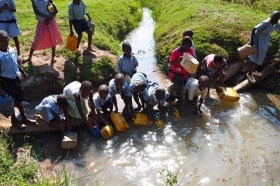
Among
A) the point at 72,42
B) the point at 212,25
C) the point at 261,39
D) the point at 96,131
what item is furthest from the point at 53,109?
the point at 212,25

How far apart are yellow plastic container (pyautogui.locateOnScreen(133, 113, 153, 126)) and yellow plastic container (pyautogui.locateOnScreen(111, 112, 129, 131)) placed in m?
0.22

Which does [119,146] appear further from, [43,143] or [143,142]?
[43,143]

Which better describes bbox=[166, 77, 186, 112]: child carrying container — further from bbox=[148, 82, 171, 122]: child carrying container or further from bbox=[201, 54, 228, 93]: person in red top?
bbox=[201, 54, 228, 93]: person in red top

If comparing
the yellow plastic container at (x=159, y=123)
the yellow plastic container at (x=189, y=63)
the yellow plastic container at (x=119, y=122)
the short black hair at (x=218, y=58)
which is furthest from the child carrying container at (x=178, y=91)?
the yellow plastic container at (x=119, y=122)

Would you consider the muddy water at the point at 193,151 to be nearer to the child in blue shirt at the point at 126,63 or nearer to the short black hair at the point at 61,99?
the short black hair at the point at 61,99

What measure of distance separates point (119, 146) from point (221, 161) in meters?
1.65

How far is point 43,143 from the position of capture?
17.1ft

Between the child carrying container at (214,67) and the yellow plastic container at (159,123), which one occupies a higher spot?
the child carrying container at (214,67)

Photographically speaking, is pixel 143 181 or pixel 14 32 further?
pixel 14 32

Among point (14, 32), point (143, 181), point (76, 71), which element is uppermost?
point (14, 32)

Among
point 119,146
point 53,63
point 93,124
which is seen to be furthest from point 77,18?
point 119,146

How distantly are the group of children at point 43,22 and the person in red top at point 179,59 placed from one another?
2.16m

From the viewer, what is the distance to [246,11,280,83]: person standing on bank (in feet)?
21.0

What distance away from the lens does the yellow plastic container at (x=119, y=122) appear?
17.9ft
